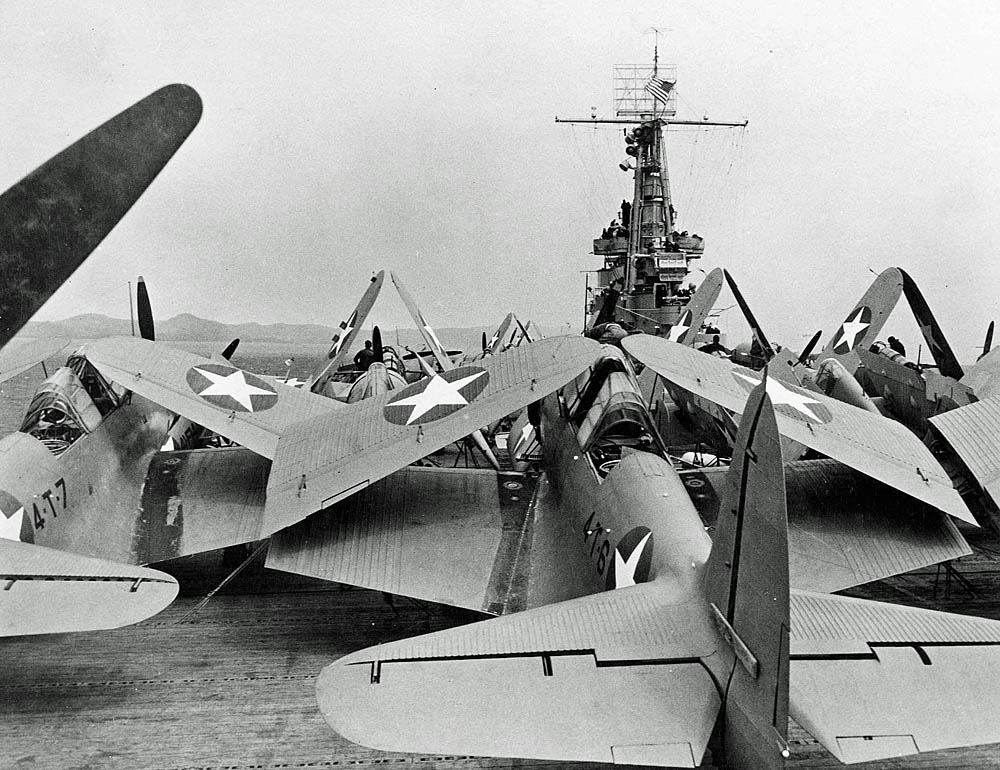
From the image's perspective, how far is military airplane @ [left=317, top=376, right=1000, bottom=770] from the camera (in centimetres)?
239

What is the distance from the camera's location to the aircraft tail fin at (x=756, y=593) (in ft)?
7.52

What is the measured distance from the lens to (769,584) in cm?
236

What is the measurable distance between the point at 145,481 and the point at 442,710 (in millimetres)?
4763

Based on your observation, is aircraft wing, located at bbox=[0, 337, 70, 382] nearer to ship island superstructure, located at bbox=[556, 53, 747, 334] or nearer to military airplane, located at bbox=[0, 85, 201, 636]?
military airplane, located at bbox=[0, 85, 201, 636]

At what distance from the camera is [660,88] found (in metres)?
20.5

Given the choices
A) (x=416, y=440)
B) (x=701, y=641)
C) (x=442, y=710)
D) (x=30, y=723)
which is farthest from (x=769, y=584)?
(x=30, y=723)

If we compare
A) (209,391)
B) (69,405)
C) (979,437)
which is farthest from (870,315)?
(69,405)

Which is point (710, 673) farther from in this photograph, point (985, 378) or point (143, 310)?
point (143, 310)

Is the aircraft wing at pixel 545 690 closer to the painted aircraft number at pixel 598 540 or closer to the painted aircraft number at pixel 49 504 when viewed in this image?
the painted aircraft number at pixel 598 540

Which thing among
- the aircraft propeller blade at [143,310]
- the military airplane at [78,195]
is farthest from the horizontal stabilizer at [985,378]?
the aircraft propeller blade at [143,310]

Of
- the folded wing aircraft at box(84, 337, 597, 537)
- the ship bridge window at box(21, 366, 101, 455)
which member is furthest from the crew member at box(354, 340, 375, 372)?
the ship bridge window at box(21, 366, 101, 455)

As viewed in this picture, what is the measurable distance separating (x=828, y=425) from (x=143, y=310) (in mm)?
8518

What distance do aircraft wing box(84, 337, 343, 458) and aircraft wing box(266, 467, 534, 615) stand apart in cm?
101

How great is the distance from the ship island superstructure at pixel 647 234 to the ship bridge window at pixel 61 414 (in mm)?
14895
